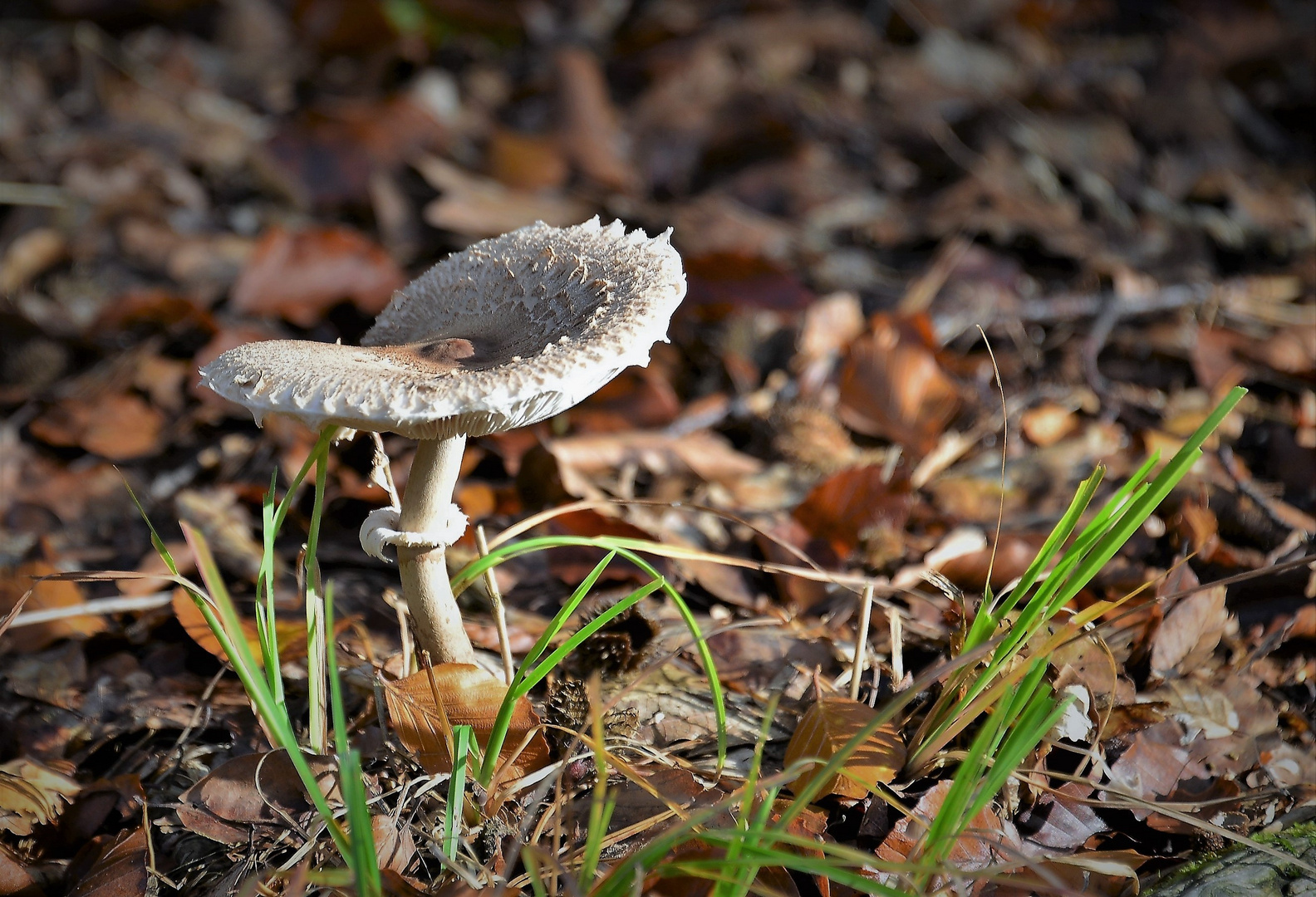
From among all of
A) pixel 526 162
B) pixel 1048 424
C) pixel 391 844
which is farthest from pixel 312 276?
pixel 1048 424

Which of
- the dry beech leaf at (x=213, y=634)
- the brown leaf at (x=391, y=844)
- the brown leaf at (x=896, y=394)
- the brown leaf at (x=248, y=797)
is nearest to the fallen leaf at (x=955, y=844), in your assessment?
the brown leaf at (x=391, y=844)

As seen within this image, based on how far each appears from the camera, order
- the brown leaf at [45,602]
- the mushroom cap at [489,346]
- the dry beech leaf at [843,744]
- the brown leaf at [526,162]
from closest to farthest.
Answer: the mushroom cap at [489,346], the dry beech leaf at [843,744], the brown leaf at [45,602], the brown leaf at [526,162]

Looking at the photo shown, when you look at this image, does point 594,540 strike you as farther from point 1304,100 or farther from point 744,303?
point 1304,100

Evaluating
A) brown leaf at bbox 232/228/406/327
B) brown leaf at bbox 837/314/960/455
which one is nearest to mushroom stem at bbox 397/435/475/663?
brown leaf at bbox 837/314/960/455

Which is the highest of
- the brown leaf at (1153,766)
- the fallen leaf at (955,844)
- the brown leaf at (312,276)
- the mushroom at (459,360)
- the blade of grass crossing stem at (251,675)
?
the mushroom at (459,360)

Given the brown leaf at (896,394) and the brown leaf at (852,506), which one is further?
the brown leaf at (896,394)

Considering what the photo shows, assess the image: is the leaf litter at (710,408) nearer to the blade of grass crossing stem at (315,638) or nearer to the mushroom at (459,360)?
the blade of grass crossing stem at (315,638)
